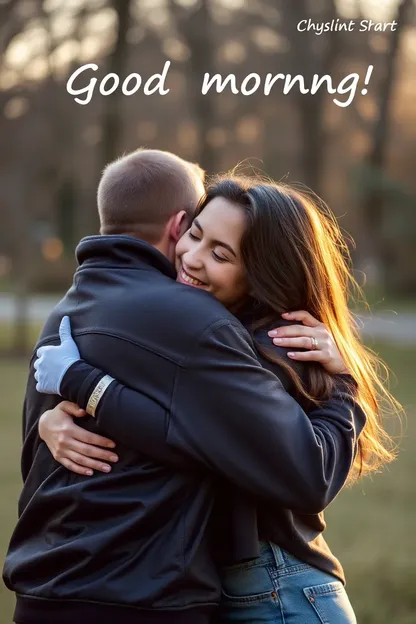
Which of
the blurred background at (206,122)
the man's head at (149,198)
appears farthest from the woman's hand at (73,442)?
the blurred background at (206,122)

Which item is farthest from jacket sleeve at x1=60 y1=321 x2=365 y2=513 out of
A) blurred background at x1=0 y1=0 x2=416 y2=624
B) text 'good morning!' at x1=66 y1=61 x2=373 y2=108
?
blurred background at x1=0 y1=0 x2=416 y2=624

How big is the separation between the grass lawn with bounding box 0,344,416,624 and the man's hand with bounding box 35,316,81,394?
2785 mm

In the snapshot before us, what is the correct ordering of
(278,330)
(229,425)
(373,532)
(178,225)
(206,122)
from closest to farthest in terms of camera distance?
(229,425) < (278,330) < (178,225) < (373,532) < (206,122)

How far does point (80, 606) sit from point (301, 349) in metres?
0.79

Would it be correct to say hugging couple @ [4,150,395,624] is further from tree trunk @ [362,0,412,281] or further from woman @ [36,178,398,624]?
tree trunk @ [362,0,412,281]

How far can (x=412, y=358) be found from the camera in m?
17.8

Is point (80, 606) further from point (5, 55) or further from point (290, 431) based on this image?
point (5, 55)

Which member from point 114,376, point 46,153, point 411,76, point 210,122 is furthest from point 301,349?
point 411,76

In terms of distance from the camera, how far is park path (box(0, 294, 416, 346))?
68.1 feet

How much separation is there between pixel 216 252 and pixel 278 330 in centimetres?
24

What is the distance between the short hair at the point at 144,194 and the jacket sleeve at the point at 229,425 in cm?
45

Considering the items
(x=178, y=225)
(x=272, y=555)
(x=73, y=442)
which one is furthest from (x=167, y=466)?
(x=178, y=225)

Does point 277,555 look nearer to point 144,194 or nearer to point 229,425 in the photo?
point 229,425

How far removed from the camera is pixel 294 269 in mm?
2469
